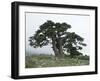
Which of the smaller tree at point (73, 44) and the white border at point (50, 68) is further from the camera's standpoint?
the smaller tree at point (73, 44)

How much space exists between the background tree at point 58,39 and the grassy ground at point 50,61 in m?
0.03

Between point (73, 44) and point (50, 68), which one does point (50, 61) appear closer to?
point (50, 68)

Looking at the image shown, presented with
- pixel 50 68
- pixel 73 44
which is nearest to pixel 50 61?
pixel 50 68

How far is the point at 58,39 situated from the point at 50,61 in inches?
4.2

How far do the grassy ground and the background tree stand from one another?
26mm

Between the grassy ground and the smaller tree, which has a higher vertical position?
the smaller tree

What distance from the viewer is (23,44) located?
4.11 ft

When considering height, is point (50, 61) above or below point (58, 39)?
below

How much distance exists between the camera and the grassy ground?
1.28 m

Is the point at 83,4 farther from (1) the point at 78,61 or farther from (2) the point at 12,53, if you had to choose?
(2) the point at 12,53

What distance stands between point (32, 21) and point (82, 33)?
26 centimetres

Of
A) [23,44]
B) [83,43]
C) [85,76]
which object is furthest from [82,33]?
[23,44]

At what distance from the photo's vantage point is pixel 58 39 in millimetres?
1331

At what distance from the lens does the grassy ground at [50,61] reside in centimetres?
128
